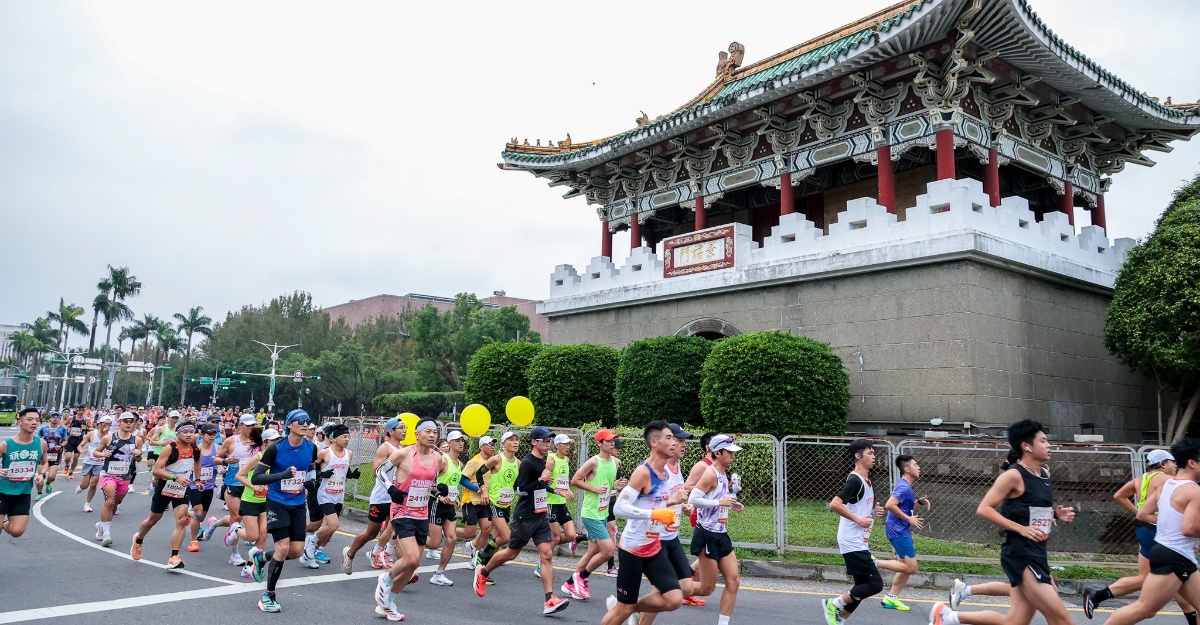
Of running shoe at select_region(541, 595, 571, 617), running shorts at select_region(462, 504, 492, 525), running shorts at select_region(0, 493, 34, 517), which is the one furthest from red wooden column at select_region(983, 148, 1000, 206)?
running shorts at select_region(0, 493, 34, 517)

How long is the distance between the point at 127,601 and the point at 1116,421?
17484 mm

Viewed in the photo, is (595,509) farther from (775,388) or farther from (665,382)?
(665,382)

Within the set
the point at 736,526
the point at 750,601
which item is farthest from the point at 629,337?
the point at 750,601

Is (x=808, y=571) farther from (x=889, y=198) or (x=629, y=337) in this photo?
(x=629, y=337)

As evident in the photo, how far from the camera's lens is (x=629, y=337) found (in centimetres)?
1922

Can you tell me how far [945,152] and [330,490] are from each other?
12644 millimetres

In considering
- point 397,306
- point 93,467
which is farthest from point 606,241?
point 397,306

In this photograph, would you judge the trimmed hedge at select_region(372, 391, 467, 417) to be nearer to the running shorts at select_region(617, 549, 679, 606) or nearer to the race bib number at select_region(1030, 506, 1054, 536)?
the running shorts at select_region(617, 549, 679, 606)

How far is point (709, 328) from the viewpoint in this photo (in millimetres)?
17391

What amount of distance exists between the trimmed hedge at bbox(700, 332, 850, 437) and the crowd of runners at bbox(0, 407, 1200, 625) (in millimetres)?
3474

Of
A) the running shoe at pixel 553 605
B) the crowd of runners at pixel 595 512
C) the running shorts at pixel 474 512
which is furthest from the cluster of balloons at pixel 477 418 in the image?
the running shoe at pixel 553 605

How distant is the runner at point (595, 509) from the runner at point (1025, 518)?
3792mm

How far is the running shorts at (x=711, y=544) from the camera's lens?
721 centimetres

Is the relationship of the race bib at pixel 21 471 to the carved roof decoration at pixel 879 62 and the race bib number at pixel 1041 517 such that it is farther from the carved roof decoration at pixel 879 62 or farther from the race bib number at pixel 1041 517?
the carved roof decoration at pixel 879 62
